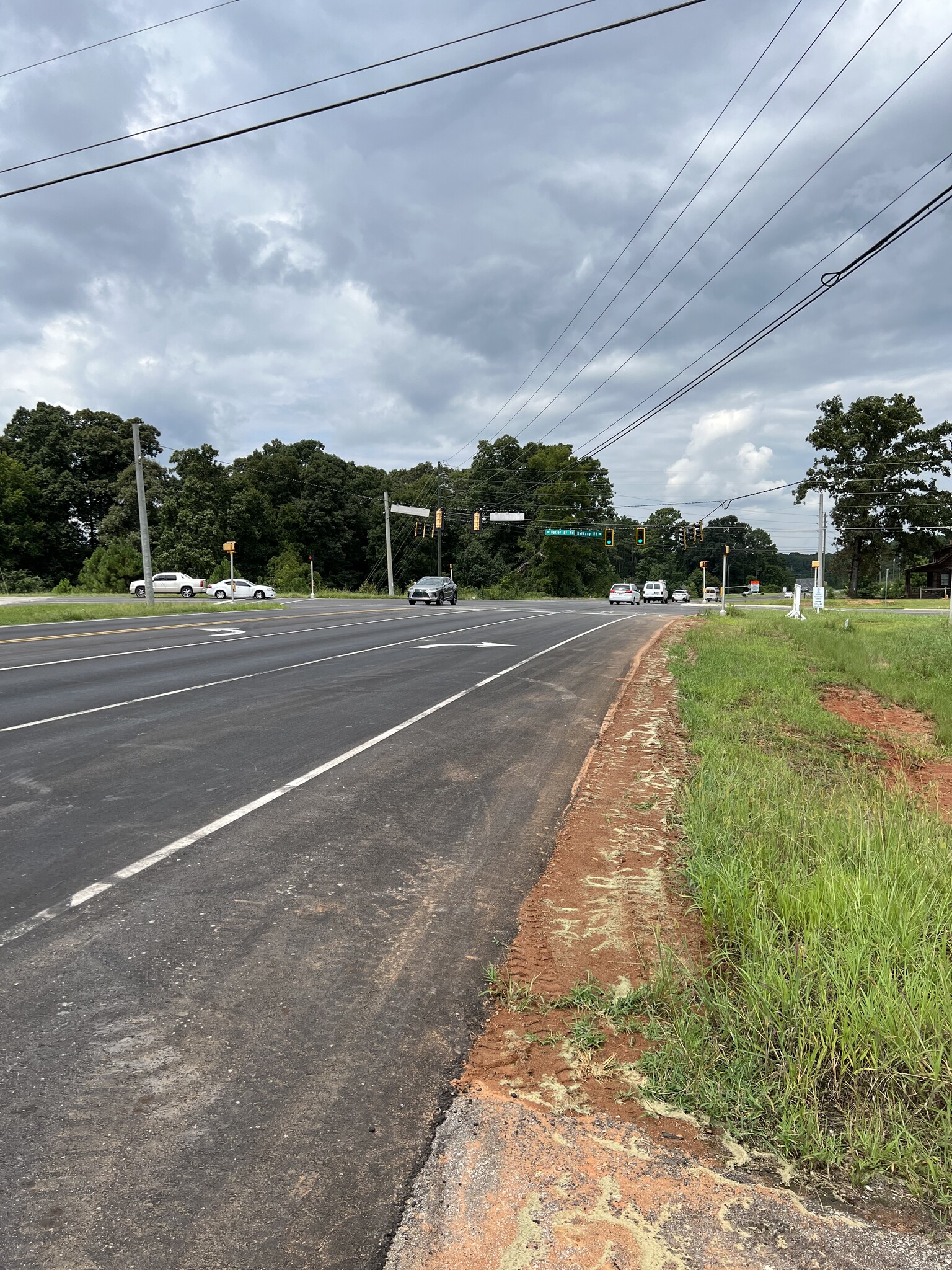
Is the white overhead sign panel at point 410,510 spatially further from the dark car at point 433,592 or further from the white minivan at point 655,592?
the white minivan at point 655,592

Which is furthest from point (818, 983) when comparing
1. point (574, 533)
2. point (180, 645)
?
point (574, 533)

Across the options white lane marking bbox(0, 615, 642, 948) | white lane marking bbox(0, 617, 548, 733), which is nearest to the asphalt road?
white lane marking bbox(0, 615, 642, 948)

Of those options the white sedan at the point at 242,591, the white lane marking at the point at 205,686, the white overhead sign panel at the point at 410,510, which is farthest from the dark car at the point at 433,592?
the white lane marking at the point at 205,686

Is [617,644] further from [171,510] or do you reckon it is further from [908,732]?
[171,510]

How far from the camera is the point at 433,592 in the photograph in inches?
1876

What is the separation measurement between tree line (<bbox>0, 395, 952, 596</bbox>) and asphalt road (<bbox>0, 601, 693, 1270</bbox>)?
54.9m

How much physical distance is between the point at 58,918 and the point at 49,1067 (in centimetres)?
140

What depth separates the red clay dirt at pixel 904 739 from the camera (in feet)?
26.5

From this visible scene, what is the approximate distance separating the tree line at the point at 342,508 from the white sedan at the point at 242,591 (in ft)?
37.2

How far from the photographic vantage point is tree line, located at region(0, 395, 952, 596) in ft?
227

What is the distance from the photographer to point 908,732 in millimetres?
11664

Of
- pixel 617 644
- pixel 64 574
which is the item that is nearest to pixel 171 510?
pixel 64 574

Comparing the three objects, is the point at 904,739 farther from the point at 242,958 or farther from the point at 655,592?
the point at 655,592

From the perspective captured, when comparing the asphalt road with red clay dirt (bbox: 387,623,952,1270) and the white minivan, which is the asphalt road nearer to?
red clay dirt (bbox: 387,623,952,1270)
